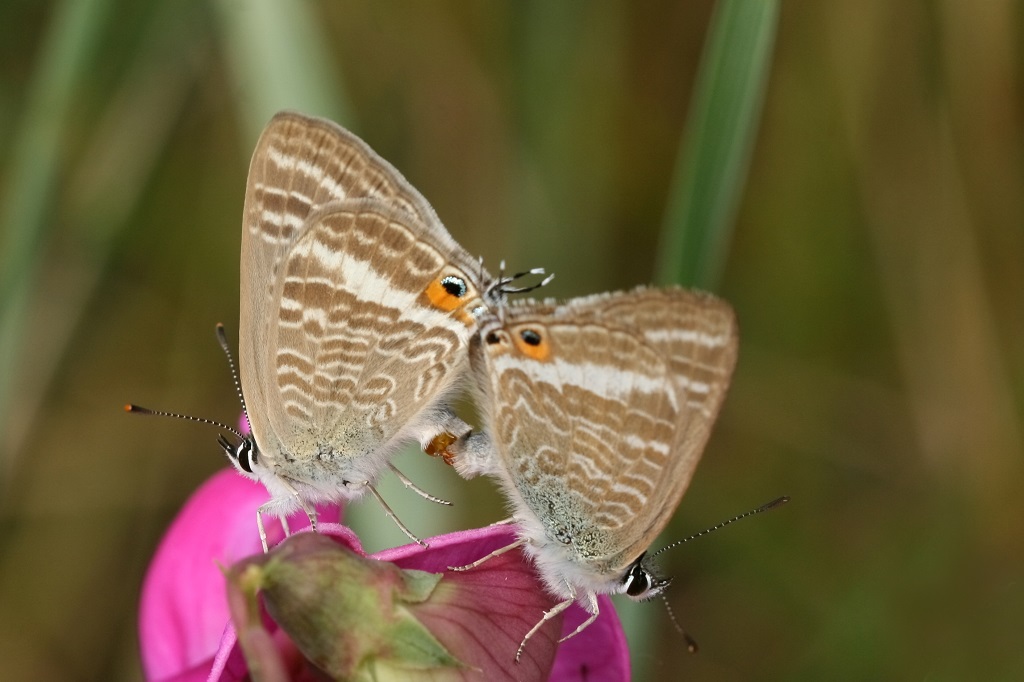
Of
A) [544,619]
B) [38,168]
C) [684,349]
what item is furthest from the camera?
[38,168]

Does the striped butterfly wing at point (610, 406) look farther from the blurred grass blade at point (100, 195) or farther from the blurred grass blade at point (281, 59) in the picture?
the blurred grass blade at point (100, 195)

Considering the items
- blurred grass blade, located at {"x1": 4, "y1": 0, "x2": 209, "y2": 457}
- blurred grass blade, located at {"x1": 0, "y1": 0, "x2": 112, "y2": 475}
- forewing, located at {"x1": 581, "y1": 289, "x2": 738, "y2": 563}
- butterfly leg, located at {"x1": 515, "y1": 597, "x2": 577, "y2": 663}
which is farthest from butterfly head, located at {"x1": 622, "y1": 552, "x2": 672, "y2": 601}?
blurred grass blade, located at {"x1": 4, "y1": 0, "x2": 209, "y2": 457}

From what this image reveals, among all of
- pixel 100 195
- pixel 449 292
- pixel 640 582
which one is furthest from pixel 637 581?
pixel 100 195

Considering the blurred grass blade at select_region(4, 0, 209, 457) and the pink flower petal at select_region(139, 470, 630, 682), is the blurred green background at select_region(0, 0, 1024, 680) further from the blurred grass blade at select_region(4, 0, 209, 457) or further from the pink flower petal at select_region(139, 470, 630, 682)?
the pink flower petal at select_region(139, 470, 630, 682)

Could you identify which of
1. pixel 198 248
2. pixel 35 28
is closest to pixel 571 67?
pixel 198 248

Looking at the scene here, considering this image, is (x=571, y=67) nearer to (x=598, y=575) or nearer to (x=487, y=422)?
(x=487, y=422)

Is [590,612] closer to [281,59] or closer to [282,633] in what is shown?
[282,633]

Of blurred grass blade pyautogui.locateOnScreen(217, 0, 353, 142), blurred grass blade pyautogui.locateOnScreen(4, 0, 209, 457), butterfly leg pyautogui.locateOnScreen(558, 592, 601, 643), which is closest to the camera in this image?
butterfly leg pyautogui.locateOnScreen(558, 592, 601, 643)
